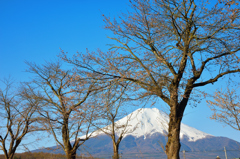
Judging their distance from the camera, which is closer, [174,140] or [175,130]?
[174,140]

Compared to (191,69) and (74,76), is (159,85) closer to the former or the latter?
(191,69)

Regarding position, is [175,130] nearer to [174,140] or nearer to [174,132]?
[174,132]

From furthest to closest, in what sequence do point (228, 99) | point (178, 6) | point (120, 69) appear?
1. point (228, 99)
2. point (120, 69)
3. point (178, 6)

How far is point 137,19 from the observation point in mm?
8016

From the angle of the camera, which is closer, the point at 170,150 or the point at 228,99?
the point at 170,150

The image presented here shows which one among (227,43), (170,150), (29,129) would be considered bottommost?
(170,150)

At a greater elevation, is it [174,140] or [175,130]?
[175,130]

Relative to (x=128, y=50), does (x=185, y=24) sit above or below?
above

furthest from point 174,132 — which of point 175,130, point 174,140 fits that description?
point 174,140

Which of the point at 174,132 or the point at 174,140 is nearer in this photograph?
the point at 174,140

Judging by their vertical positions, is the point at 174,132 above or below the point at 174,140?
above

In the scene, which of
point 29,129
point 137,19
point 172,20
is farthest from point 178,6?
point 29,129

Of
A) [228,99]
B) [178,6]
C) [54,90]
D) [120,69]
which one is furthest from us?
[228,99]

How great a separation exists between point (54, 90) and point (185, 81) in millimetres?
8648
